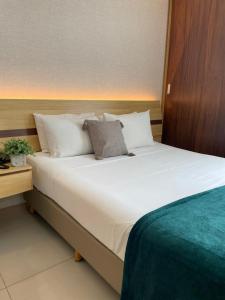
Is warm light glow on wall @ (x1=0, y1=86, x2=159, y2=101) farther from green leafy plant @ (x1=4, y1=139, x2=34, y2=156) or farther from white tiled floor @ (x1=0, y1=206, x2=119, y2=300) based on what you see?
white tiled floor @ (x1=0, y1=206, x2=119, y2=300)

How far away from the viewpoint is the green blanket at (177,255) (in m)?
0.88

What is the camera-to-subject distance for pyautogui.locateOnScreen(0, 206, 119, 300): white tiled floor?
1424 mm

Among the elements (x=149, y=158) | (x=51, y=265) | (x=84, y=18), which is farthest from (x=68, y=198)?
(x=84, y=18)

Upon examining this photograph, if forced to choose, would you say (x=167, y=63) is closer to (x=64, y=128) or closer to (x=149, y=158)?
(x=149, y=158)

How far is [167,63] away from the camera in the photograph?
3.34m

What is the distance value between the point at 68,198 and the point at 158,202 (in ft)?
2.03

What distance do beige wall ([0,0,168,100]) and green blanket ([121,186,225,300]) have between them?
179 cm

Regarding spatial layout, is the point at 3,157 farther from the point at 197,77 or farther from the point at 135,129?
the point at 197,77

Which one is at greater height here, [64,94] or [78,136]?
[64,94]

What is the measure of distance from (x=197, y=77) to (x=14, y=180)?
2.47m

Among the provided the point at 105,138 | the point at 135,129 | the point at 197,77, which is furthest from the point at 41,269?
the point at 197,77

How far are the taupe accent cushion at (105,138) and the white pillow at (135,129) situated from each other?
0.24m

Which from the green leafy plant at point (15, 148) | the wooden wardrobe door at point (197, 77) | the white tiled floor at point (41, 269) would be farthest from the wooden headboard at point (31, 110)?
the wooden wardrobe door at point (197, 77)

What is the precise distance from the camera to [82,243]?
1535 millimetres
